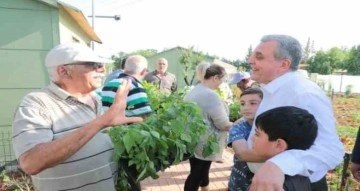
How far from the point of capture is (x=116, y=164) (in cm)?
184

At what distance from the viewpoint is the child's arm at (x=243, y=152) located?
1.66 meters

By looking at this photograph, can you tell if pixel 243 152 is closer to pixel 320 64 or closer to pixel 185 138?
pixel 185 138

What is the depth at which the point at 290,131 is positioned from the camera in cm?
131

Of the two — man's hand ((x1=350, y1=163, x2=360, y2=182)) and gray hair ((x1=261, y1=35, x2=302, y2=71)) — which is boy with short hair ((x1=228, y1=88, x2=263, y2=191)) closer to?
gray hair ((x1=261, y1=35, x2=302, y2=71))

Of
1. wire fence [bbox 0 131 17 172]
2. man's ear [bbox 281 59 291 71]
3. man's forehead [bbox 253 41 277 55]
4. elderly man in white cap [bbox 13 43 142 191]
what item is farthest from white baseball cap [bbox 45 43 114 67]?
wire fence [bbox 0 131 17 172]

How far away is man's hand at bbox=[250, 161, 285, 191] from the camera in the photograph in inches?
43.5

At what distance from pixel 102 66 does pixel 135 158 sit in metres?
0.71

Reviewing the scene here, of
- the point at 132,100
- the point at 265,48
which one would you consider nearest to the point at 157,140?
the point at 265,48

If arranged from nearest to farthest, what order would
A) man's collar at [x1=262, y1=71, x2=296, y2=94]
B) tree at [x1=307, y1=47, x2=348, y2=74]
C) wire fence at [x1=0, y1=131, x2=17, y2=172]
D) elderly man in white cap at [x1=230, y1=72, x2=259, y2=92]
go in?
man's collar at [x1=262, y1=71, x2=296, y2=94], elderly man in white cap at [x1=230, y1=72, x2=259, y2=92], wire fence at [x1=0, y1=131, x2=17, y2=172], tree at [x1=307, y1=47, x2=348, y2=74]

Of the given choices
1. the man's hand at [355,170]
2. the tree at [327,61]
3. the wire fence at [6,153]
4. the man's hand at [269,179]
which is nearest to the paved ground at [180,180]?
the man's hand at [355,170]

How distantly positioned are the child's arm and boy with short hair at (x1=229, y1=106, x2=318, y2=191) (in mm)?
219

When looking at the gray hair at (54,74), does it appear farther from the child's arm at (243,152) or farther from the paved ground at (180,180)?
the paved ground at (180,180)

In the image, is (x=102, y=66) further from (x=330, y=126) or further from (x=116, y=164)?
(x=330, y=126)

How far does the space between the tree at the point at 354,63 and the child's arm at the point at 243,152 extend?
54.9 metres
